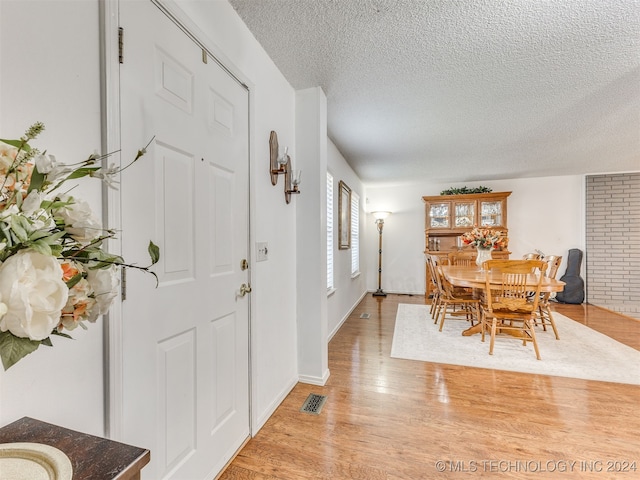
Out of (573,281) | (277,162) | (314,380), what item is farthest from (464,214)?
(277,162)

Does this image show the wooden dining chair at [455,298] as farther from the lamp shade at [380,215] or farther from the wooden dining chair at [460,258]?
the lamp shade at [380,215]

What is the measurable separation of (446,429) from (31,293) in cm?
218

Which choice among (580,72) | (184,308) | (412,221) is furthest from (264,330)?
(412,221)

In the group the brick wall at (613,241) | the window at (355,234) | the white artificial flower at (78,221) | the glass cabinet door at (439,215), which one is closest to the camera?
the white artificial flower at (78,221)

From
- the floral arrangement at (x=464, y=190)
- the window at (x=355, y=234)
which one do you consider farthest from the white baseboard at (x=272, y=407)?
the floral arrangement at (x=464, y=190)

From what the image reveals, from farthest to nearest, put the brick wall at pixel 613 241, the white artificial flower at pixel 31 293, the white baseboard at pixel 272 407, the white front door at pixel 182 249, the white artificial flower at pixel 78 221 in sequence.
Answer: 1. the brick wall at pixel 613 241
2. the white baseboard at pixel 272 407
3. the white front door at pixel 182 249
4. the white artificial flower at pixel 78 221
5. the white artificial flower at pixel 31 293

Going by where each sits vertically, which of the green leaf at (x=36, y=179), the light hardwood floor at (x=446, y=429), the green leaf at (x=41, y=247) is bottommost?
the light hardwood floor at (x=446, y=429)

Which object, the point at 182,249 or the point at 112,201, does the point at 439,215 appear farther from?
the point at 112,201

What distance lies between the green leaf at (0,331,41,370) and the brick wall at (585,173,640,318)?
23.6 feet

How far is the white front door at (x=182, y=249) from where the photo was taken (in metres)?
1.03

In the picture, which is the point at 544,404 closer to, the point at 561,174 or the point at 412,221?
the point at 412,221

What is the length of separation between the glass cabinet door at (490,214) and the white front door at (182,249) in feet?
17.5

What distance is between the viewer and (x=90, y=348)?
89 cm

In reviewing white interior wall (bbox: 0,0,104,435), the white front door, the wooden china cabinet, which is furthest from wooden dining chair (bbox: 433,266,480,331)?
white interior wall (bbox: 0,0,104,435)
